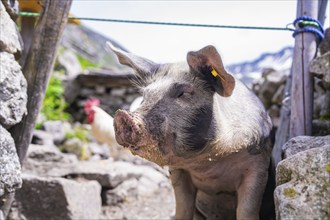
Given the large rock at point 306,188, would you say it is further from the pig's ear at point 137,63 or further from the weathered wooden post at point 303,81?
the weathered wooden post at point 303,81

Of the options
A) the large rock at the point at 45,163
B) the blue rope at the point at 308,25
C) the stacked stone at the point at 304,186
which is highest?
the blue rope at the point at 308,25

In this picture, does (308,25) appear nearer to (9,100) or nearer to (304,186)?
(304,186)

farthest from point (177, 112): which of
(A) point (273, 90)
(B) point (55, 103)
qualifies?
(B) point (55, 103)

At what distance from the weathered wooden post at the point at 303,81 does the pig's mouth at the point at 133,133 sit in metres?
1.73

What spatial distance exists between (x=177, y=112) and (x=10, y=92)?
4.49ft

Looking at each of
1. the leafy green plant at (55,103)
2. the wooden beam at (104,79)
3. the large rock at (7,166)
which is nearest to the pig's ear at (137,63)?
the large rock at (7,166)

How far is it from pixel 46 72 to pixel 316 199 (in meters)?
2.70

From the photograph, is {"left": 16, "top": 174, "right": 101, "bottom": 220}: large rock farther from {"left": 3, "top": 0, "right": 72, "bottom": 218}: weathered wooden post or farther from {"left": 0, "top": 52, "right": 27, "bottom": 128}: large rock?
{"left": 0, "top": 52, "right": 27, "bottom": 128}: large rock

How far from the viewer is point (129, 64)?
3.32m

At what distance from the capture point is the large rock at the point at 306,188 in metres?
1.79

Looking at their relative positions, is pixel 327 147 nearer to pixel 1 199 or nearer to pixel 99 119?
pixel 1 199

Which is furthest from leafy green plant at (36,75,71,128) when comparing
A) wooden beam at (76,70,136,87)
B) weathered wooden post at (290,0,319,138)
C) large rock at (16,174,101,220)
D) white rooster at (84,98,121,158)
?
weathered wooden post at (290,0,319,138)

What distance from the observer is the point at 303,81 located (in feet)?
12.4

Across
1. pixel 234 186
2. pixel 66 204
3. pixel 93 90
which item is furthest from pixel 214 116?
pixel 93 90
